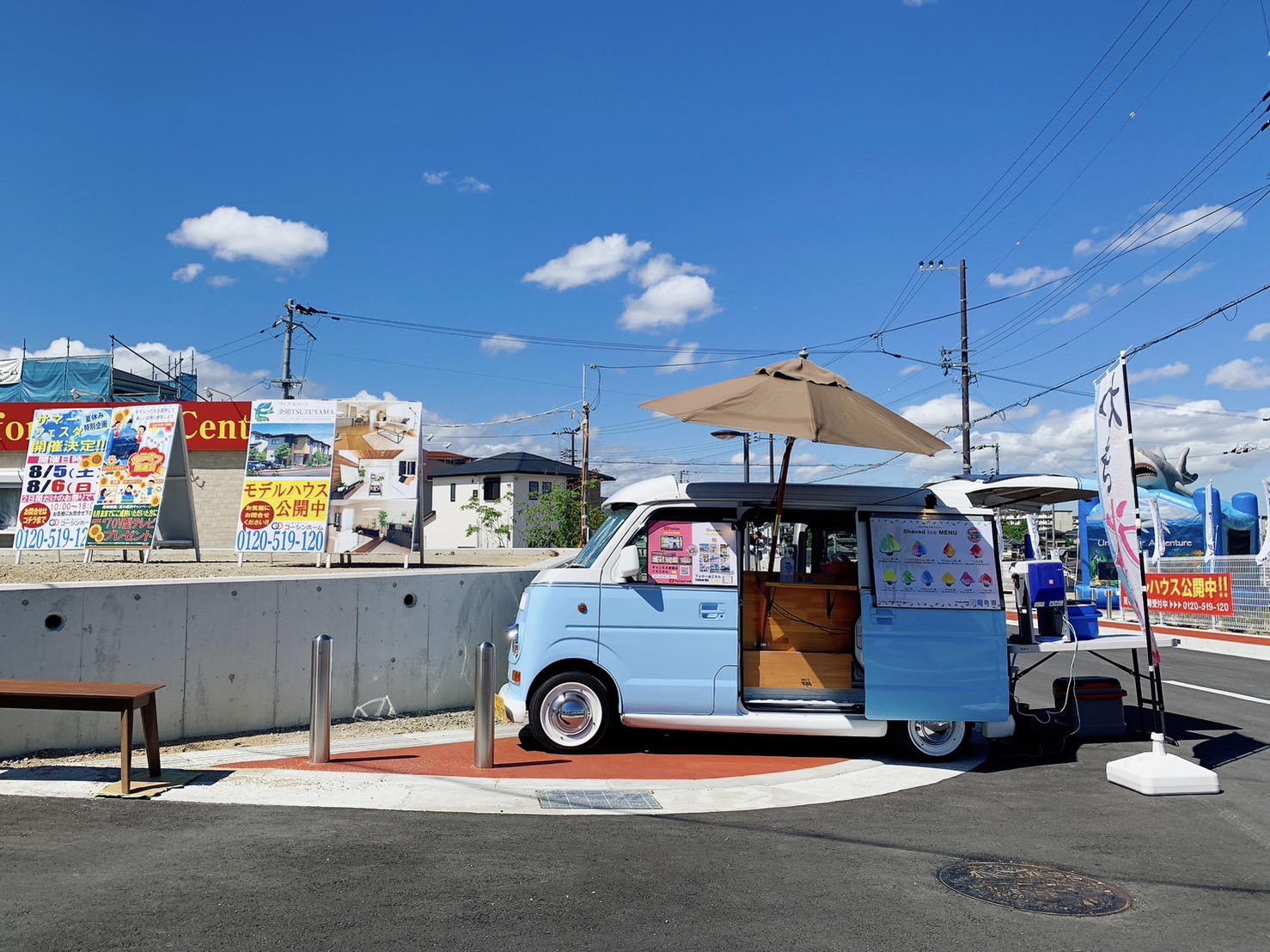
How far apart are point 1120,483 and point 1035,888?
4035mm

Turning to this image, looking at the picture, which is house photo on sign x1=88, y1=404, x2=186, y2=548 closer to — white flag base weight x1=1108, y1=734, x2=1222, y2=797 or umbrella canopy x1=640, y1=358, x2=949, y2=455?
umbrella canopy x1=640, y1=358, x2=949, y2=455

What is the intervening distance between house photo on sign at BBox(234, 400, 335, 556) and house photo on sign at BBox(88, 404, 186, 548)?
135cm

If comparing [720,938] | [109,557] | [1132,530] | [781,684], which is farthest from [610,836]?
[109,557]

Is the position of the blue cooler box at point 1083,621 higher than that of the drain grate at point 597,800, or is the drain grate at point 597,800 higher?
the blue cooler box at point 1083,621

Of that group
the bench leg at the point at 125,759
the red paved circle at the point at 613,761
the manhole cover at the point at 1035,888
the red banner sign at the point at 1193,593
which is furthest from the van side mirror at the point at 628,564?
the red banner sign at the point at 1193,593

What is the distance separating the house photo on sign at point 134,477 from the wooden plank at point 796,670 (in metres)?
11.3

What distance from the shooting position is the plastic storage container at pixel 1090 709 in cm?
928

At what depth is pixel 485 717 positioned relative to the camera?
25.2ft

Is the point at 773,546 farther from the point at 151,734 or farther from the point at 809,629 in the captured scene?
the point at 151,734

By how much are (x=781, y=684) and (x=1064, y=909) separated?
3.73 metres

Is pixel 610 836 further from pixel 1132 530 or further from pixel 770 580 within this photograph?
pixel 1132 530

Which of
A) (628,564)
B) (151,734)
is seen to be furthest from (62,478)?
(628,564)

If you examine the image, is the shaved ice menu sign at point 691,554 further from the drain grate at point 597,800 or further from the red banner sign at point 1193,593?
the red banner sign at point 1193,593

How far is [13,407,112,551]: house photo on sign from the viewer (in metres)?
16.1
